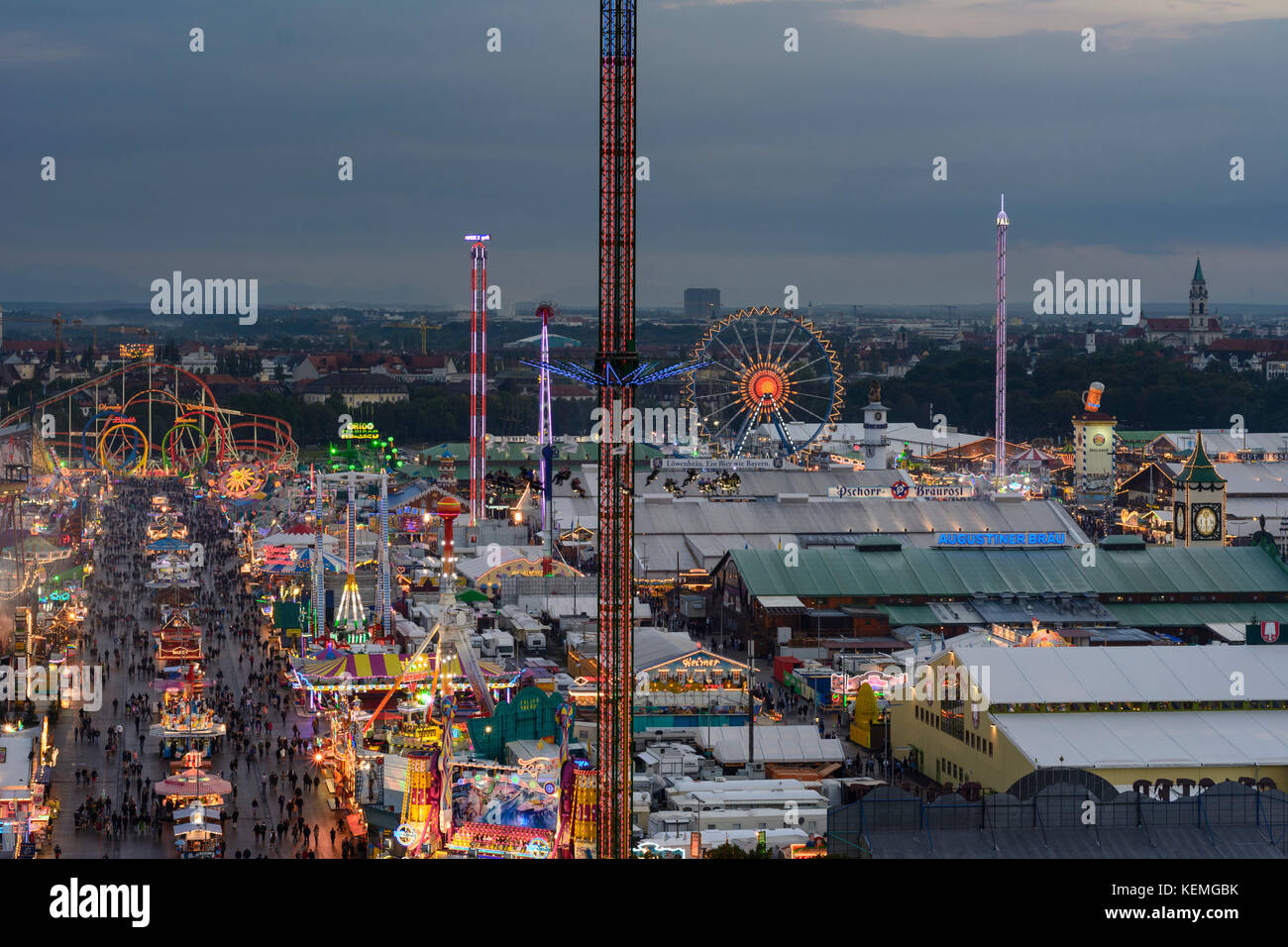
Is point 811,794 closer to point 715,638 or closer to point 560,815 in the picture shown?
point 560,815

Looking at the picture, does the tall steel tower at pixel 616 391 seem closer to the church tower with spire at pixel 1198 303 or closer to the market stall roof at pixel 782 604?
the market stall roof at pixel 782 604

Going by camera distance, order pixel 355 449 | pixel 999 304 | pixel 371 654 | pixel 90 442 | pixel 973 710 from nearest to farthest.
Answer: pixel 973 710 → pixel 371 654 → pixel 999 304 → pixel 355 449 → pixel 90 442

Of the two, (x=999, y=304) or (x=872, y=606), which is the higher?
(x=999, y=304)

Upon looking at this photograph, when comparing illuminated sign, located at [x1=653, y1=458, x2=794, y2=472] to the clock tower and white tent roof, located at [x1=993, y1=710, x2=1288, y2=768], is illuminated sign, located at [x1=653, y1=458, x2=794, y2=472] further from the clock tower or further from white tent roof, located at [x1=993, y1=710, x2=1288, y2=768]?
white tent roof, located at [x1=993, y1=710, x2=1288, y2=768]

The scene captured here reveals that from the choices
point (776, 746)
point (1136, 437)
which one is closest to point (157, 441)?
point (1136, 437)

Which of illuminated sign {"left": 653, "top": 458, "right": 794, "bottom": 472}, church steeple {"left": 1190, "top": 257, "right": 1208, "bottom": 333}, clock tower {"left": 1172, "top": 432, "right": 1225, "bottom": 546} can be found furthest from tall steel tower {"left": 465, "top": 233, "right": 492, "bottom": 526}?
church steeple {"left": 1190, "top": 257, "right": 1208, "bottom": 333}

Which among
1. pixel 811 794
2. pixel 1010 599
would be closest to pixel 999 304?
pixel 1010 599

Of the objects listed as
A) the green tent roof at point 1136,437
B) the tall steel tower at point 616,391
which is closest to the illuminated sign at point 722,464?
the green tent roof at point 1136,437
